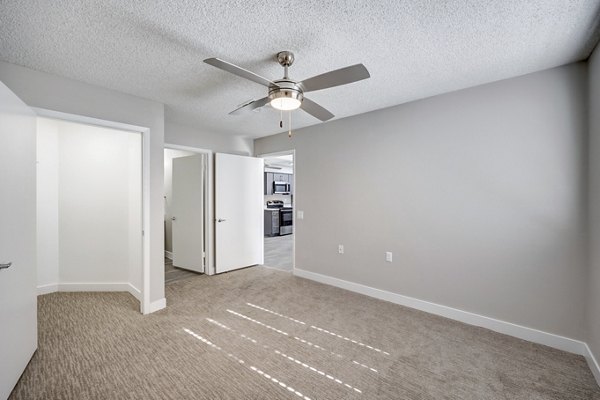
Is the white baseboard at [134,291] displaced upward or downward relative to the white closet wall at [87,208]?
downward

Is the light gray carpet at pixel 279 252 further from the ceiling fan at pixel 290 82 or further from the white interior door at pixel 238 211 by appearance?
the ceiling fan at pixel 290 82

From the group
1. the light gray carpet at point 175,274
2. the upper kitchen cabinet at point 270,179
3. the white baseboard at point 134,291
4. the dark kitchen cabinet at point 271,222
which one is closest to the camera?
the white baseboard at point 134,291

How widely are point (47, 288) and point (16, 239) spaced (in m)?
2.35

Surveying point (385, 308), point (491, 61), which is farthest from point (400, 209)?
point (491, 61)

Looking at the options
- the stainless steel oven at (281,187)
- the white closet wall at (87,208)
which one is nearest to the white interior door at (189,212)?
the white closet wall at (87,208)

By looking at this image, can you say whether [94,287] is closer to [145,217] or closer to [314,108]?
[145,217]

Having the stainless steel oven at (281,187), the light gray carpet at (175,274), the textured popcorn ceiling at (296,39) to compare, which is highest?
the textured popcorn ceiling at (296,39)

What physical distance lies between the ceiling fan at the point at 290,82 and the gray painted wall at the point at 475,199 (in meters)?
1.46

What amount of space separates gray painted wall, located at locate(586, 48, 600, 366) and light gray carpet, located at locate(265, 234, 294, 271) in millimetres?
3600

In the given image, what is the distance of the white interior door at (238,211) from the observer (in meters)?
4.36

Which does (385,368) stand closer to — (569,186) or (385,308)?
(385,308)

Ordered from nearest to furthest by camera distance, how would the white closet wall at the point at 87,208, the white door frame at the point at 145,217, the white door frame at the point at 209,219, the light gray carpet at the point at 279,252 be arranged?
the white door frame at the point at 145,217, the white closet wall at the point at 87,208, the white door frame at the point at 209,219, the light gray carpet at the point at 279,252

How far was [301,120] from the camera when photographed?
381cm

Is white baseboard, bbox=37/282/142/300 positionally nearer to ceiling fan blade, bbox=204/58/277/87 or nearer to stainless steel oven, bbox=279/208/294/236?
ceiling fan blade, bbox=204/58/277/87
